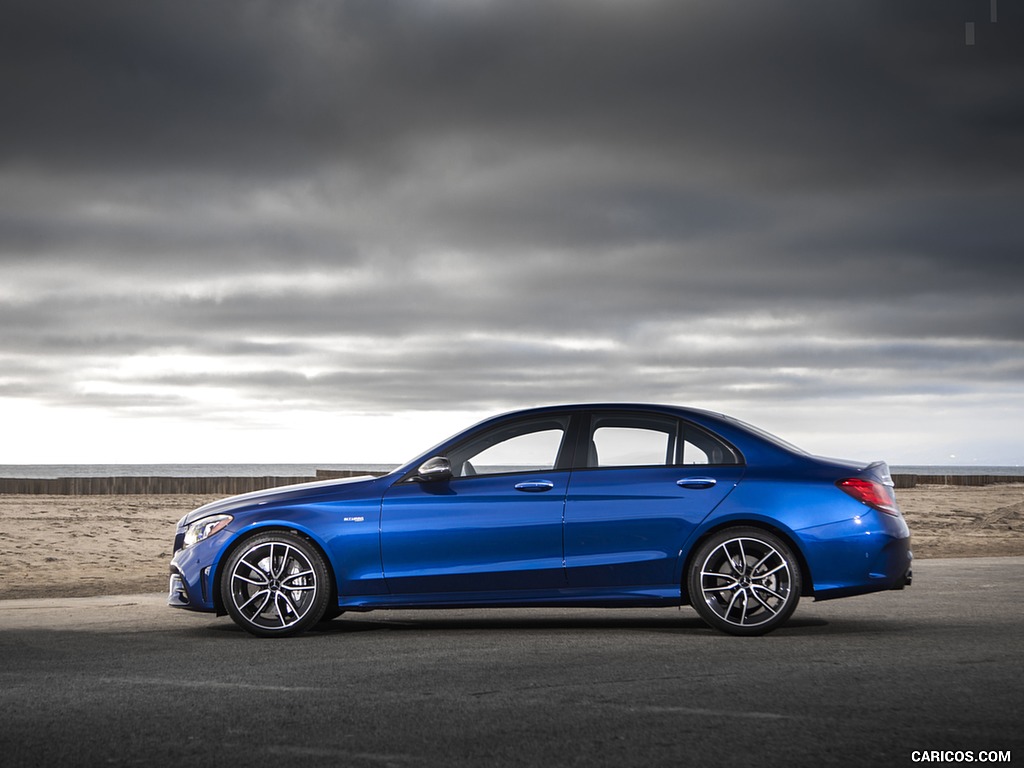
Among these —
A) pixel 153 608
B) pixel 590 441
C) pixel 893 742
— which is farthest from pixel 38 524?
pixel 893 742

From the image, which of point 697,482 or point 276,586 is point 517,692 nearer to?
point 697,482

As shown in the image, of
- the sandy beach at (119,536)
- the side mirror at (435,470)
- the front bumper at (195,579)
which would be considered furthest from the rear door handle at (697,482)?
the sandy beach at (119,536)

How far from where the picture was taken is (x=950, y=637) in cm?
804

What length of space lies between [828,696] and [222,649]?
165 inches

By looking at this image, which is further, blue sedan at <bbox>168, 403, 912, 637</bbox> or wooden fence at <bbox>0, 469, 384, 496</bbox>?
wooden fence at <bbox>0, 469, 384, 496</bbox>

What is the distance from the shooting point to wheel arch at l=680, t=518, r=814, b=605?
330 inches

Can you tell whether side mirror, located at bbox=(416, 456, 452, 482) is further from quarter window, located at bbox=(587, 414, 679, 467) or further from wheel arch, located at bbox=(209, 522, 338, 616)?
quarter window, located at bbox=(587, 414, 679, 467)

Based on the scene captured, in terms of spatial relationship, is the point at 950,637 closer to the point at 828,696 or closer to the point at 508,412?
the point at 828,696

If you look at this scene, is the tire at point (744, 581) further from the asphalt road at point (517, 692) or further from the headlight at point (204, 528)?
the headlight at point (204, 528)

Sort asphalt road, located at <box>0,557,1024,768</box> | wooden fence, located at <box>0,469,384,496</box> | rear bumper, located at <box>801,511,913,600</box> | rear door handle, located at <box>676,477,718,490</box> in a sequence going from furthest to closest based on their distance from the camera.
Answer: wooden fence, located at <box>0,469,384,496</box> → rear door handle, located at <box>676,477,718,490</box> → rear bumper, located at <box>801,511,913,600</box> → asphalt road, located at <box>0,557,1024,768</box>

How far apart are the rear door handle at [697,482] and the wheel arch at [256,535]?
8.75ft

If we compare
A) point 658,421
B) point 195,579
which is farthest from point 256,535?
point 658,421

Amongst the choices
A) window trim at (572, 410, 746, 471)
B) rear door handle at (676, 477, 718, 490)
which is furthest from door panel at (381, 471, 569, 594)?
rear door handle at (676, 477, 718, 490)

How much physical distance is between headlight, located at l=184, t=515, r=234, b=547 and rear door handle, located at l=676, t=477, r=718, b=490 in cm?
342
